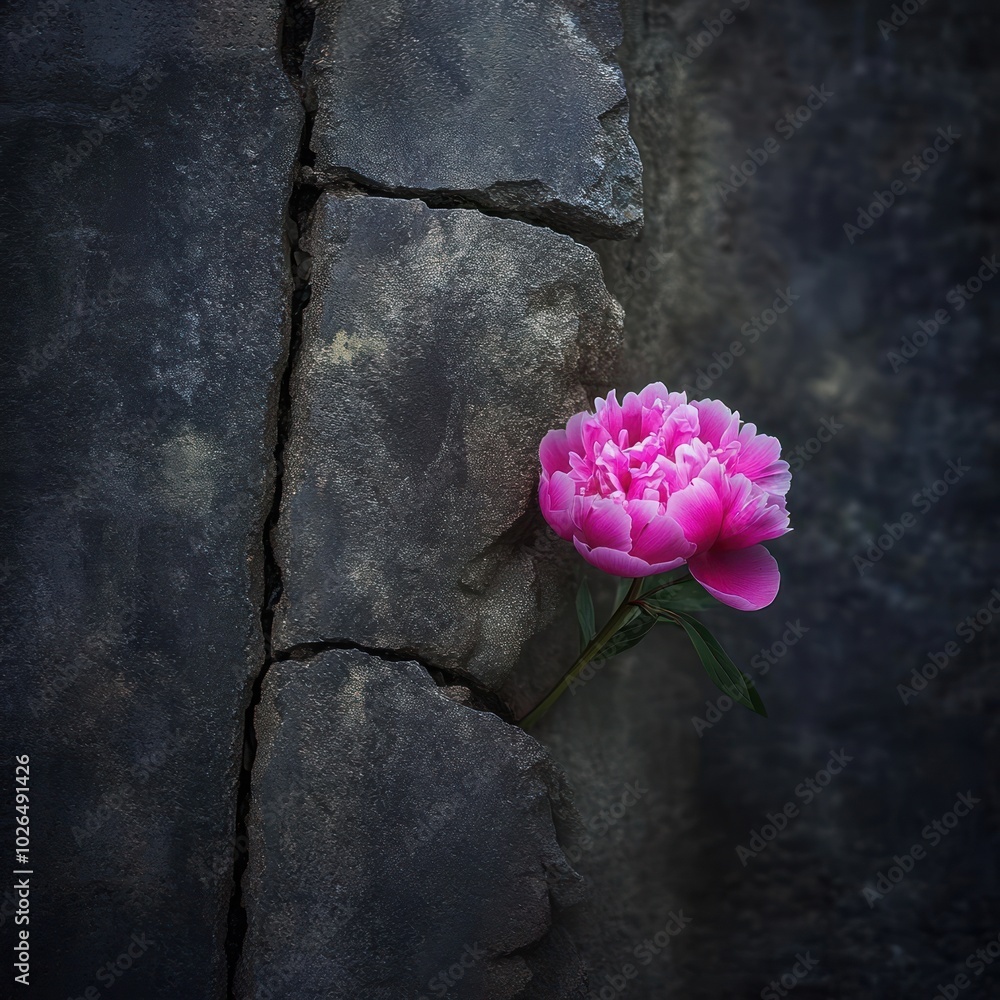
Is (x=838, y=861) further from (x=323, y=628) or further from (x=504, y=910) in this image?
(x=323, y=628)

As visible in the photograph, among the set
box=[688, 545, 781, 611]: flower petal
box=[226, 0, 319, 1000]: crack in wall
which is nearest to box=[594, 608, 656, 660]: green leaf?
box=[688, 545, 781, 611]: flower petal

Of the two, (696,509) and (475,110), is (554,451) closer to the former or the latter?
(696,509)

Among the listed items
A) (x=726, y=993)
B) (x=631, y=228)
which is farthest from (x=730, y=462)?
(x=726, y=993)

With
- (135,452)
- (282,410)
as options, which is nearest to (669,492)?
(282,410)

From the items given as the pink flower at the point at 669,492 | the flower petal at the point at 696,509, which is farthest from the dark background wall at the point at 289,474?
the flower petal at the point at 696,509

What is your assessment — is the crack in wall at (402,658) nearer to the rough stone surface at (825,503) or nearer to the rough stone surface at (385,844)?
the rough stone surface at (385,844)

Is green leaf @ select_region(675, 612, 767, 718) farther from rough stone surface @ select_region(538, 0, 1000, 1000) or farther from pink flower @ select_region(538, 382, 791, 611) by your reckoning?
rough stone surface @ select_region(538, 0, 1000, 1000)
